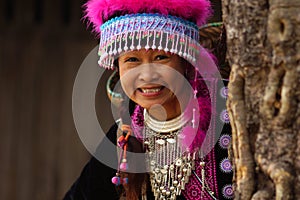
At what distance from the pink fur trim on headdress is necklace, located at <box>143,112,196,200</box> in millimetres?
387

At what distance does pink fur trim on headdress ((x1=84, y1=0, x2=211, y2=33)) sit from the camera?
254 cm

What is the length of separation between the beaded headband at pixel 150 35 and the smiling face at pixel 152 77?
4 centimetres

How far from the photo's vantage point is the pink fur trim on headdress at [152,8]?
254 centimetres

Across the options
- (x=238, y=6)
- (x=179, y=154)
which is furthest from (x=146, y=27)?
(x=238, y=6)

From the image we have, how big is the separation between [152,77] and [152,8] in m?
0.25

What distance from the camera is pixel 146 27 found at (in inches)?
99.4

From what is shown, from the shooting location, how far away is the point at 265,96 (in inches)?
66.4

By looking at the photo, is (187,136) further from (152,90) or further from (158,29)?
(158,29)

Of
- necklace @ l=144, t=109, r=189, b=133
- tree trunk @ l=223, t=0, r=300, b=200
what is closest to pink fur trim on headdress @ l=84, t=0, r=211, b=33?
necklace @ l=144, t=109, r=189, b=133

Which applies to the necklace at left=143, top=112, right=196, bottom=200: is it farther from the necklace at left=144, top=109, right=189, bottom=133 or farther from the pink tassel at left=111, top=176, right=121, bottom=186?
the pink tassel at left=111, top=176, right=121, bottom=186

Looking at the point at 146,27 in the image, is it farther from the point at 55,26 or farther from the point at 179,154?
the point at 55,26

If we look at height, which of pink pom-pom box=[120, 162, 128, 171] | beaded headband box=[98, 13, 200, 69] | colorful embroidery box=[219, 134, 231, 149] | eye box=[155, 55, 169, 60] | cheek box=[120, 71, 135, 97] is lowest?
pink pom-pom box=[120, 162, 128, 171]

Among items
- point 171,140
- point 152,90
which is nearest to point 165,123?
point 171,140

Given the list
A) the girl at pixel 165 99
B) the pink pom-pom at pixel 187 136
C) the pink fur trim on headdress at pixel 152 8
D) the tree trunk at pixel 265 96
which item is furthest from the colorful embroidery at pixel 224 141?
the tree trunk at pixel 265 96
